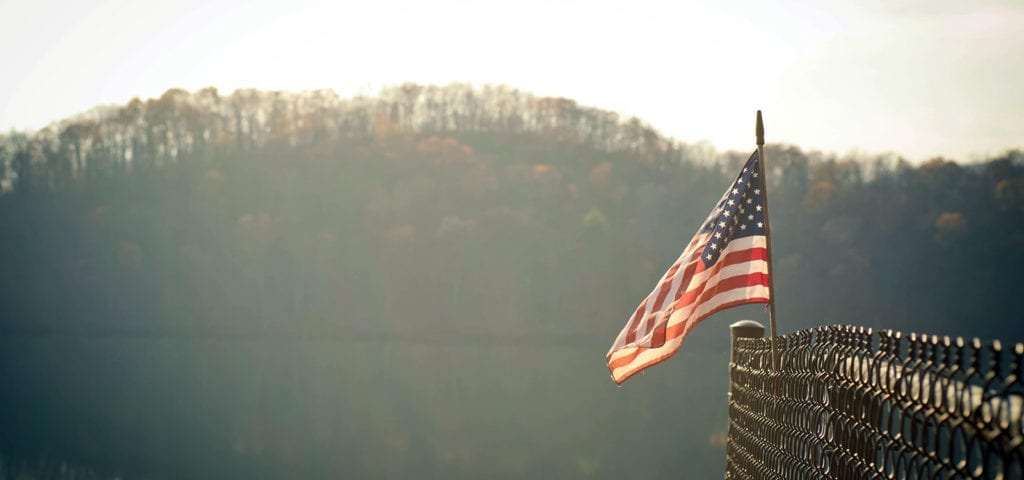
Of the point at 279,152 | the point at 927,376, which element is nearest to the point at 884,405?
the point at 927,376

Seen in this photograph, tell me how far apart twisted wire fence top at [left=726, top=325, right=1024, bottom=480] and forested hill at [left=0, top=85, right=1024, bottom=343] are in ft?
191

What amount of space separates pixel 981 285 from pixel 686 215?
16.0 m

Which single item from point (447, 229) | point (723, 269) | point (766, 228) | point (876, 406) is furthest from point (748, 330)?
point (447, 229)

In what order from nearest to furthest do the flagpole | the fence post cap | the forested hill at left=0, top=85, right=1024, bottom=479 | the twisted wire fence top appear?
the twisted wire fence top
the flagpole
the fence post cap
the forested hill at left=0, top=85, right=1024, bottom=479

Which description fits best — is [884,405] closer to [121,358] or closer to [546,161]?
Result: [121,358]

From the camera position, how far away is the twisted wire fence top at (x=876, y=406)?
85.9 inches

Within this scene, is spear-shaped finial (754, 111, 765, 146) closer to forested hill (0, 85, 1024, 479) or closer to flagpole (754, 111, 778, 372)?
flagpole (754, 111, 778, 372)

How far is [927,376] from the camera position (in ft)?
8.80

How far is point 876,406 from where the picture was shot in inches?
121

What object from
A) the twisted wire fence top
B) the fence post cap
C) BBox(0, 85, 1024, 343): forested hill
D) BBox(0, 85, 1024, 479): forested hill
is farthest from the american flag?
BBox(0, 85, 1024, 343): forested hill

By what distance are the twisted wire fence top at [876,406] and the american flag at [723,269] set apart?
234 mm

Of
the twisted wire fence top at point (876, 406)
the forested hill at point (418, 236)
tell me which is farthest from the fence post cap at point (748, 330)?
the forested hill at point (418, 236)

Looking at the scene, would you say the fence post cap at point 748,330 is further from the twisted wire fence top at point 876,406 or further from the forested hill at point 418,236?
the forested hill at point 418,236

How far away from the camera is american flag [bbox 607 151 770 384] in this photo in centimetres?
502
